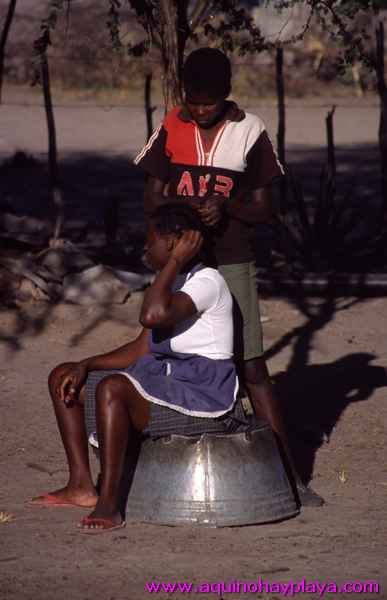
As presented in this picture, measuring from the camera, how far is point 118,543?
4.68 meters

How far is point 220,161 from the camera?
5.05m

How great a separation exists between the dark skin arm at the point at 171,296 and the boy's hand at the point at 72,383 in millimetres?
394

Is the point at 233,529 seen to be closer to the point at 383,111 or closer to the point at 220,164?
the point at 220,164

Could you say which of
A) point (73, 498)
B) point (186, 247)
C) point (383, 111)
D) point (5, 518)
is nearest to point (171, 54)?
point (186, 247)

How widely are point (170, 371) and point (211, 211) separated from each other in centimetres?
61

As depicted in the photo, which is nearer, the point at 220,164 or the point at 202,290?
the point at 202,290

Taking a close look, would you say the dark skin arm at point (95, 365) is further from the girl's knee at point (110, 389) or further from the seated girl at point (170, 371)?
the girl's knee at point (110, 389)

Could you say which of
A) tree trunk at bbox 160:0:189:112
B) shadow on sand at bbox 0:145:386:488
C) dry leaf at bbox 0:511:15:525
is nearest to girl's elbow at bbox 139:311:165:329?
dry leaf at bbox 0:511:15:525

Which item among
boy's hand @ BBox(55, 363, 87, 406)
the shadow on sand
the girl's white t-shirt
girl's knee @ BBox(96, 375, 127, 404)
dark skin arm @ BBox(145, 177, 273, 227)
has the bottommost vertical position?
the shadow on sand

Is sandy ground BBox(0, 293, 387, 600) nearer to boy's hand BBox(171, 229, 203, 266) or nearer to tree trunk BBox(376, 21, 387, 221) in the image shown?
boy's hand BBox(171, 229, 203, 266)

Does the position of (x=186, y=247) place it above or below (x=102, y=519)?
above

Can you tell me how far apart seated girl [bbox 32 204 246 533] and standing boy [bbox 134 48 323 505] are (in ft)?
0.61

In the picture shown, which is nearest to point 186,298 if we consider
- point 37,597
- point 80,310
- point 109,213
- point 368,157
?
point 37,597

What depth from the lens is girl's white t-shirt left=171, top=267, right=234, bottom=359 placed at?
15.8 ft
